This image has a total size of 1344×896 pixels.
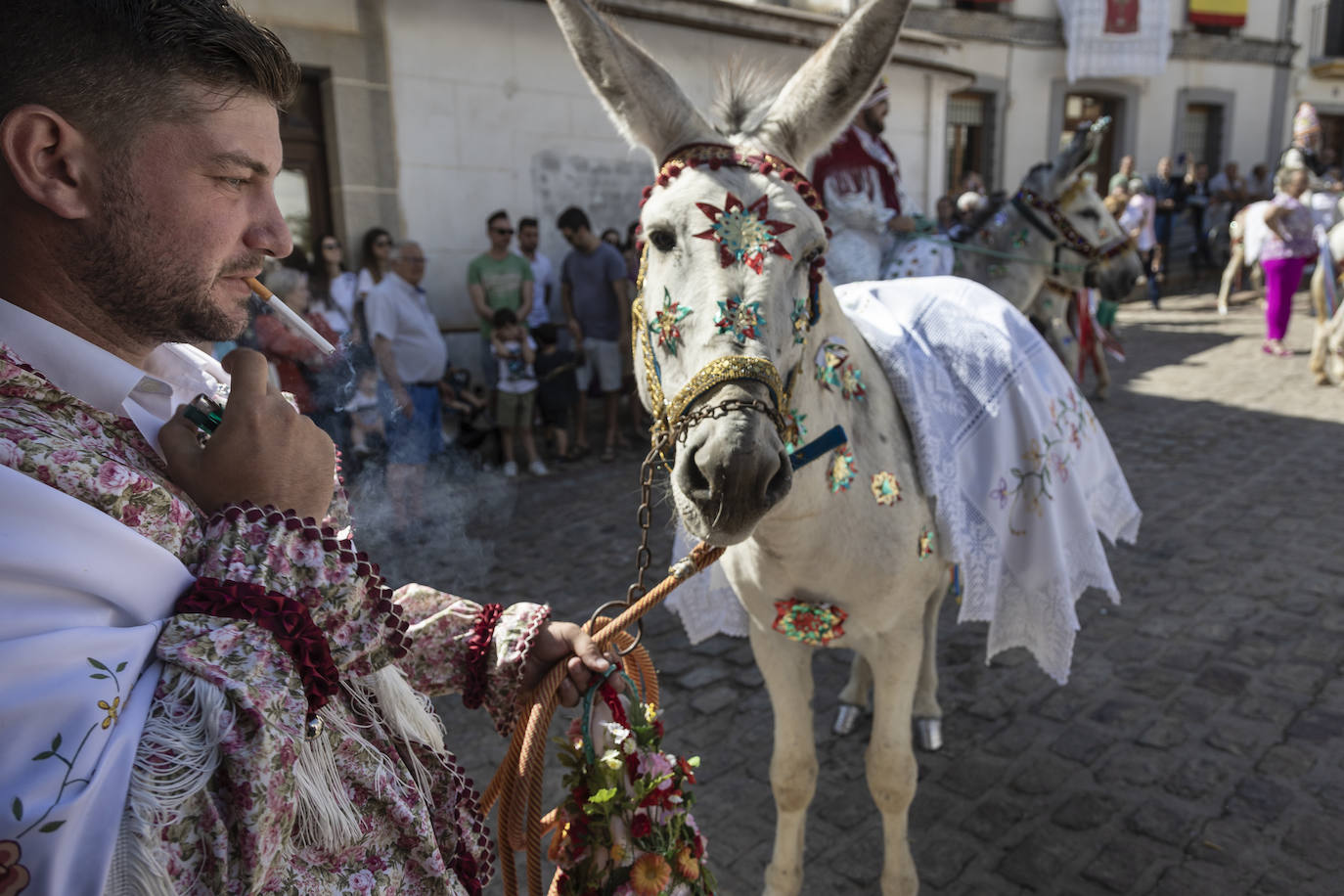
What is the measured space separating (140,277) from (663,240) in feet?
3.70

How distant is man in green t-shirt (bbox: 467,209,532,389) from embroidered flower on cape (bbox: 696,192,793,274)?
6093mm

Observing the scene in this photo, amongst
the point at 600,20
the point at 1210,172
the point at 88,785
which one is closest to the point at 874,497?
the point at 600,20

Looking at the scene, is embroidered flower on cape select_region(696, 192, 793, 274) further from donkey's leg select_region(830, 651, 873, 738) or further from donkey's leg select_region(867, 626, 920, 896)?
donkey's leg select_region(830, 651, 873, 738)

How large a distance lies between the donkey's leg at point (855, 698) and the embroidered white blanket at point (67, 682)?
314 cm

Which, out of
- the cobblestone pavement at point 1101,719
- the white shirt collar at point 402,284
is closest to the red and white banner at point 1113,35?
the cobblestone pavement at point 1101,719

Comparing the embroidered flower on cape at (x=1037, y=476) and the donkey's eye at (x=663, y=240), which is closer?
the donkey's eye at (x=663, y=240)

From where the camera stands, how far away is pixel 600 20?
6.70ft

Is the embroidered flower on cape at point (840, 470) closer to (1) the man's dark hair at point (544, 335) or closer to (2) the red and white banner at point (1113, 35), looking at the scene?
(1) the man's dark hair at point (544, 335)

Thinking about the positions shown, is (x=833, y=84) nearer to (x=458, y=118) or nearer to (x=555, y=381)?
→ (x=555, y=381)

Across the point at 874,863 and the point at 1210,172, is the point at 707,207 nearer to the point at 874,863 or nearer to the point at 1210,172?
the point at 874,863

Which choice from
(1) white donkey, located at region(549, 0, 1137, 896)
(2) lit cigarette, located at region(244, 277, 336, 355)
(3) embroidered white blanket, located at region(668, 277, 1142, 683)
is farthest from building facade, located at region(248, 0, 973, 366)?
(2) lit cigarette, located at region(244, 277, 336, 355)

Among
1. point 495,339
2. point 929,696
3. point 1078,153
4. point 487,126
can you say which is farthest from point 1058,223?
point 487,126

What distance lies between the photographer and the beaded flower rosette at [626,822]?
4.49 ft

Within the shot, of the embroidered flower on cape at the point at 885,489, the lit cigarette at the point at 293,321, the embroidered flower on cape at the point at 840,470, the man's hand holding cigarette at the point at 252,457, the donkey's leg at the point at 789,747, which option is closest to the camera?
the man's hand holding cigarette at the point at 252,457
